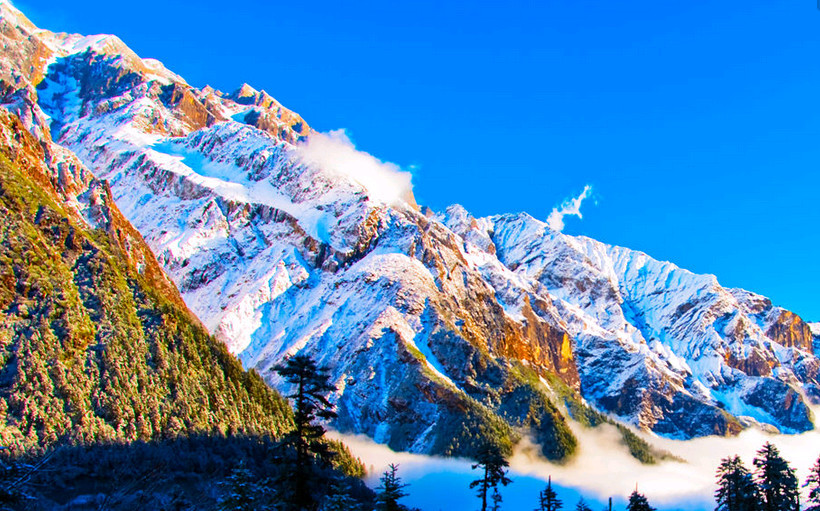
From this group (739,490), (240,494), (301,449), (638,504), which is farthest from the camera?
(638,504)

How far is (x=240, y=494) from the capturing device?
140 ft

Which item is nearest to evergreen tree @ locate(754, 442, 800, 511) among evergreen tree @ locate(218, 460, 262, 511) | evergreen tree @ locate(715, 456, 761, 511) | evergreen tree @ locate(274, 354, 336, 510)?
evergreen tree @ locate(715, 456, 761, 511)

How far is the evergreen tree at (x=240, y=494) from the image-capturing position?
42188 millimetres

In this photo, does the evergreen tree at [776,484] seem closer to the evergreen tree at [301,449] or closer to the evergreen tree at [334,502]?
the evergreen tree at [334,502]

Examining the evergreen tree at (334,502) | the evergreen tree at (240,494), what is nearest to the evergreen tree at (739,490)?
the evergreen tree at (334,502)

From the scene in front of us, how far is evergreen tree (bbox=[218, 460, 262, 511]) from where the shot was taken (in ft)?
138

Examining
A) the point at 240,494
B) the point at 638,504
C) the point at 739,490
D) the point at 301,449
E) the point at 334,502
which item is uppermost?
the point at 739,490

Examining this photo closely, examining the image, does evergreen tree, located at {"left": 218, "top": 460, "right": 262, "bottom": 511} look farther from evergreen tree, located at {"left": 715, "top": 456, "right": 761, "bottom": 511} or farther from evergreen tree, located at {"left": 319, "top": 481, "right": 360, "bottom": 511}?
evergreen tree, located at {"left": 715, "top": 456, "right": 761, "bottom": 511}

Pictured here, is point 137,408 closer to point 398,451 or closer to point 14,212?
point 14,212

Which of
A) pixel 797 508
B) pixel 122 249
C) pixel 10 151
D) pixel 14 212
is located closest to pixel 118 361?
pixel 14 212

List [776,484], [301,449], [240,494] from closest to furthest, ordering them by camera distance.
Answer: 1. [301,449]
2. [240,494]
3. [776,484]

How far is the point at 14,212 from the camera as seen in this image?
435 feet

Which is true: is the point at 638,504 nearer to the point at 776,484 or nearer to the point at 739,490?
the point at 739,490

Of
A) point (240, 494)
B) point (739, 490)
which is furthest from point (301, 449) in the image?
point (739, 490)
